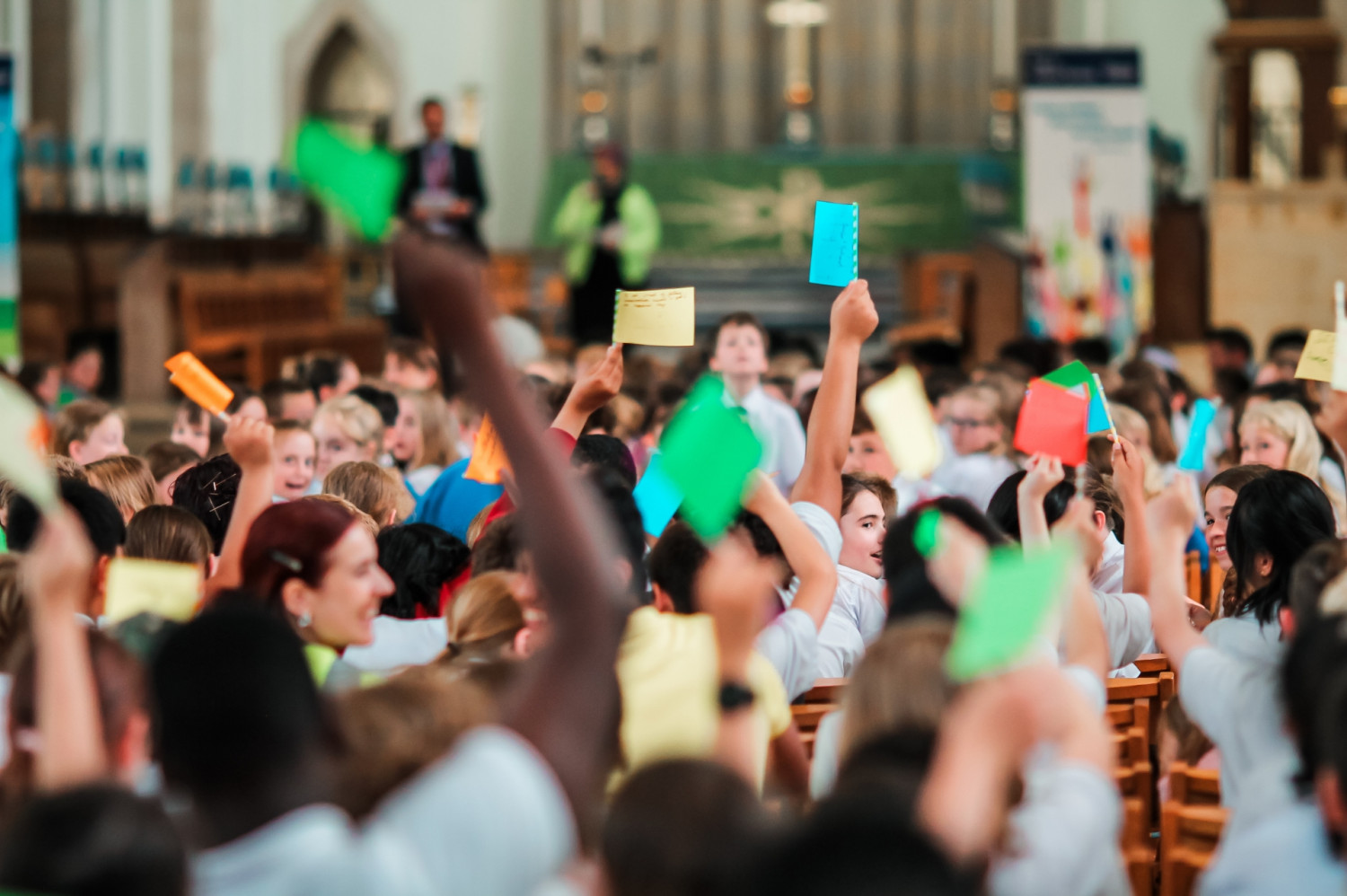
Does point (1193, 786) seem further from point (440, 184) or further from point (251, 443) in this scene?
point (440, 184)

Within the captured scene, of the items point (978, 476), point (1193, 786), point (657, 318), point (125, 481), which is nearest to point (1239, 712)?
point (1193, 786)

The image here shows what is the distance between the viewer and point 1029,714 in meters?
1.74

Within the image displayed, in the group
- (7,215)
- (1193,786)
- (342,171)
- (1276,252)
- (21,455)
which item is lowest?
(1193,786)

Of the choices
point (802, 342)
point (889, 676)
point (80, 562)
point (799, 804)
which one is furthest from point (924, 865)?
point (802, 342)

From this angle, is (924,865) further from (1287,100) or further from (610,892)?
(1287,100)

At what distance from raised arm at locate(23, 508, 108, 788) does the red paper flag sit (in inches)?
84.2

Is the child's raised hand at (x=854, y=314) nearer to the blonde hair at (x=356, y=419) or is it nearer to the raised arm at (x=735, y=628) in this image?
the raised arm at (x=735, y=628)

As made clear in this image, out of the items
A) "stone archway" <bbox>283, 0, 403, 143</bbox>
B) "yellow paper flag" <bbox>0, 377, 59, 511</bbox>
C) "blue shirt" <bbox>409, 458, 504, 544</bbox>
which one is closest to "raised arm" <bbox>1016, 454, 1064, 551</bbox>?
"yellow paper flag" <bbox>0, 377, 59, 511</bbox>

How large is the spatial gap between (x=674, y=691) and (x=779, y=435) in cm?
375

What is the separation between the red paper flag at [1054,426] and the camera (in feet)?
11.4

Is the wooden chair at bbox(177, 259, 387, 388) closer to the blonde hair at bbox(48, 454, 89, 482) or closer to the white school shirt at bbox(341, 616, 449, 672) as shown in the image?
the blonde hair at bbox(48, 454, 89, 482)

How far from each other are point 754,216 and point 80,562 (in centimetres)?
1535

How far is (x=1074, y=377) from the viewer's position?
396 cm

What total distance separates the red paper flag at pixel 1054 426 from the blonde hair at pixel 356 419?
2809mm
